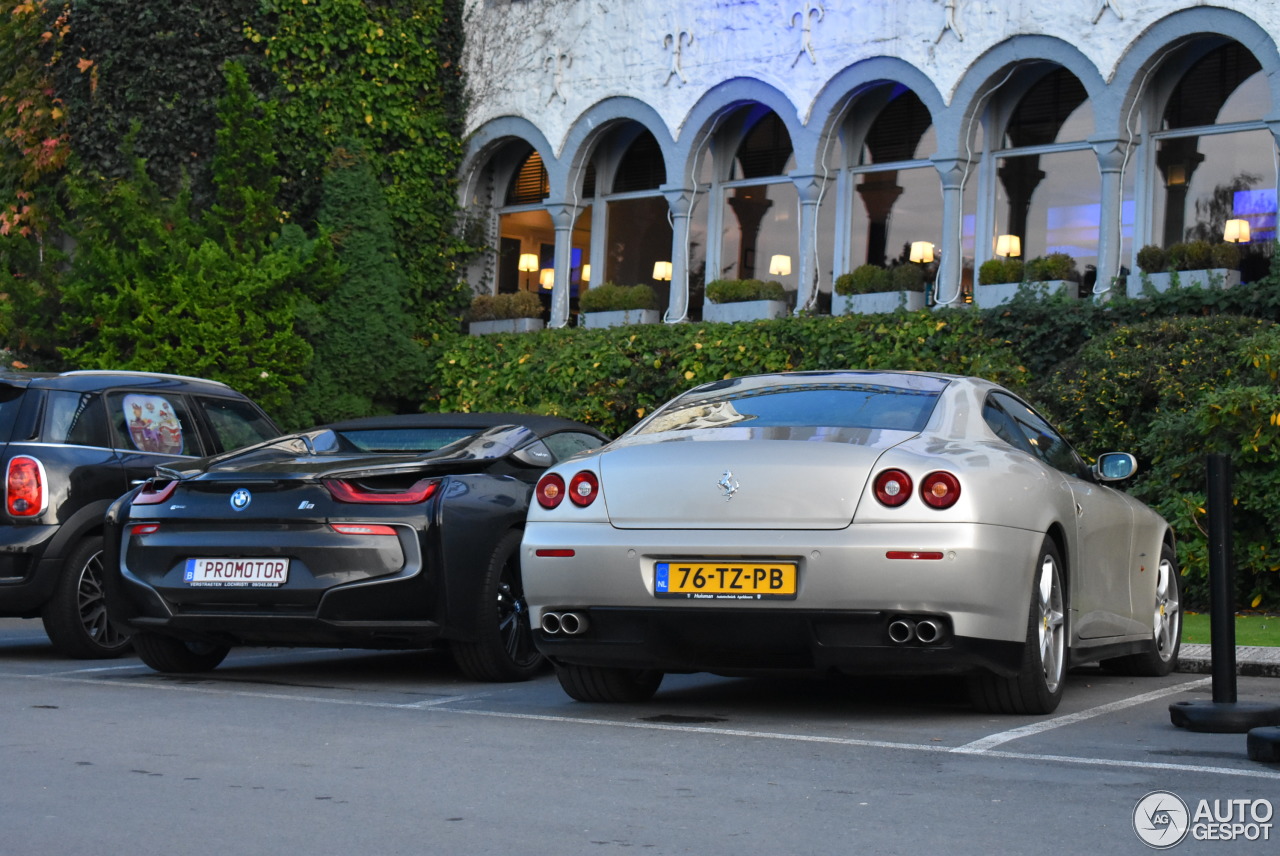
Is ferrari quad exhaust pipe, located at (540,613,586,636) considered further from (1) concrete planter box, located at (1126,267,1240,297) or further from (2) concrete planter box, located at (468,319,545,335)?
(2) concrete planter box, located at (468,319,545,335)

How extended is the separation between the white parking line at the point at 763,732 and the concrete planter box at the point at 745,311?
44.1 feet

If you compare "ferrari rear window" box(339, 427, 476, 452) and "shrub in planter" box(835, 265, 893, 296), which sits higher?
"shrub in planter" box(835, 265, 893, 296)

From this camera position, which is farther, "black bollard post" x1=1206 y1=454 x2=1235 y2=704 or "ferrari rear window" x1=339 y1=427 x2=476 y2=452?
"ferrari rear window" x1=339 y1=427 x2=476 y2=452

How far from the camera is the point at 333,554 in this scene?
25.2ft

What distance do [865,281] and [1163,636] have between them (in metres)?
12.2

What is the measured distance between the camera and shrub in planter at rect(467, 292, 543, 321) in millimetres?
24578

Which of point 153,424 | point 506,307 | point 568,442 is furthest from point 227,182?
point 568,442

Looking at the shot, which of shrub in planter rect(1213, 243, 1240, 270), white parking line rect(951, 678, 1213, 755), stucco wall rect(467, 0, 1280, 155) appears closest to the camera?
white parking line rect(951, 678, 1213, 755)

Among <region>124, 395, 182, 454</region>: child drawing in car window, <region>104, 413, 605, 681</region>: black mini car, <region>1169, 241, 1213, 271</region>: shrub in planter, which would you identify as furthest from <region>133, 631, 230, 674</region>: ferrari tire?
<region>1169, 241, 1213, 271</region>: shrub in planter

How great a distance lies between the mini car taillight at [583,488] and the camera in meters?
6.83

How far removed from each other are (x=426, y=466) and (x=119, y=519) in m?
1.66

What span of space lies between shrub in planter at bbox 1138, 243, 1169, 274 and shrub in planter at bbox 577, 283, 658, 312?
7.53 meters

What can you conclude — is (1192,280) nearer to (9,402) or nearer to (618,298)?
(618,298)

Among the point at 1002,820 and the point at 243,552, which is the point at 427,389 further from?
the point at 1002,820
